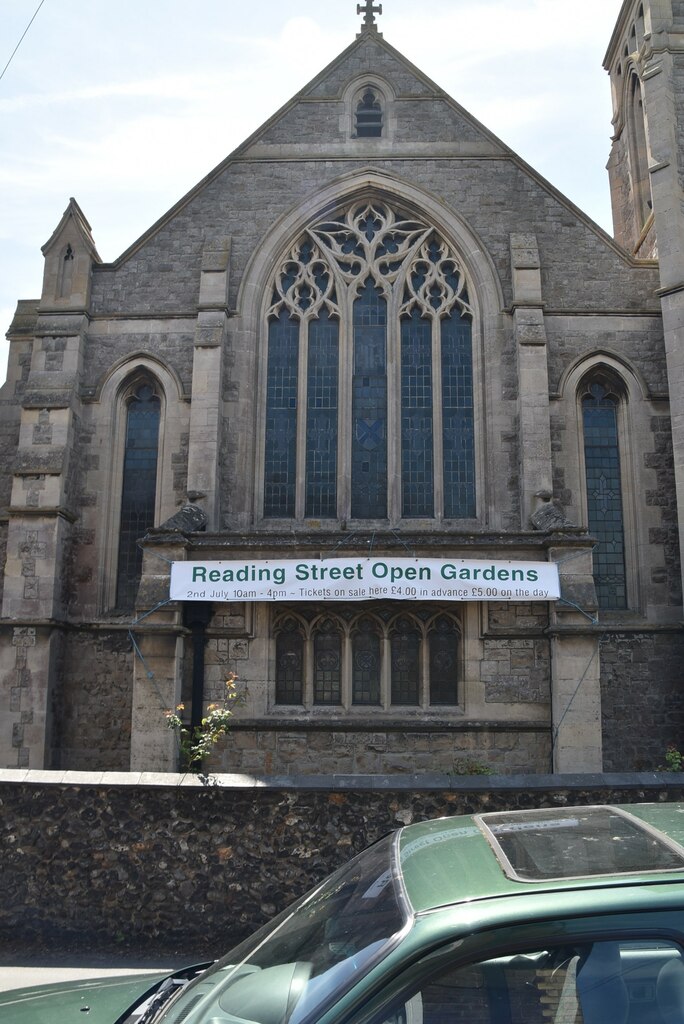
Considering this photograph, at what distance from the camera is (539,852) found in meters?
2.60

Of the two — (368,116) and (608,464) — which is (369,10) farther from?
(608,464)

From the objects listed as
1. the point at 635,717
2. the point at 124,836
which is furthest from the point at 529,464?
the point at 124,836

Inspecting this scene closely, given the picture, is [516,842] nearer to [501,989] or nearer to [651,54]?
[501,989]

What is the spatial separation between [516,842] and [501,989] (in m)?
0.64

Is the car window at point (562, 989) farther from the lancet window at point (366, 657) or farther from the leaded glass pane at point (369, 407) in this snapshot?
the leaded glass pane at point (369, 407)

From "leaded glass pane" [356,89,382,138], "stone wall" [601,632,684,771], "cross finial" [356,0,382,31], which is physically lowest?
"stone wall" [601,632,684,771]

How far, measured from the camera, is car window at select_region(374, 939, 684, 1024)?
2.09 meters

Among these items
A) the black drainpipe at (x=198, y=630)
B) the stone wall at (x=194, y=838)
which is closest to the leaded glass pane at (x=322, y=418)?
the black drainpipe at (x=198, y=630)

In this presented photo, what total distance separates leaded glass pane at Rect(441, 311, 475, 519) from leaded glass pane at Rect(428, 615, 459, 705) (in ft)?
8.77

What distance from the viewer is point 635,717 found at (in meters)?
14.2

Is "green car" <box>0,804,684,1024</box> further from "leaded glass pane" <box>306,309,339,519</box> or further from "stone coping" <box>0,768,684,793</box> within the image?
"leaded glass pane" <box>306,309,339,519</box>

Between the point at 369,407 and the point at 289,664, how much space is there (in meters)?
5.18

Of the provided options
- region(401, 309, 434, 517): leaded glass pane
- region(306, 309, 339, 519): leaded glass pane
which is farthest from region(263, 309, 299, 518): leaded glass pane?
region(401, 309, 434, 517): leaded glass pane

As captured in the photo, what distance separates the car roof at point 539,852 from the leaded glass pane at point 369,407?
1265 cm
